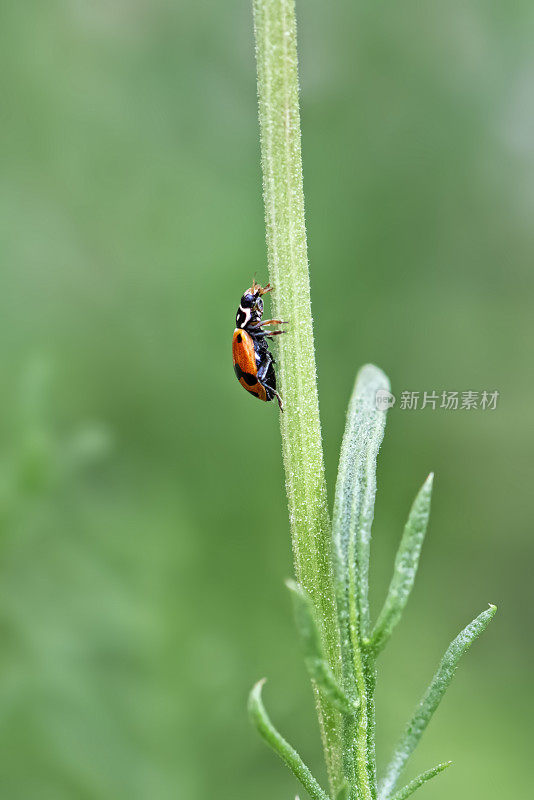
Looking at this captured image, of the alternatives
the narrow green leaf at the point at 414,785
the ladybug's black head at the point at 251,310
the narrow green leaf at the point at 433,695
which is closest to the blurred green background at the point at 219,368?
the ladybug's black head at the point at 251,310

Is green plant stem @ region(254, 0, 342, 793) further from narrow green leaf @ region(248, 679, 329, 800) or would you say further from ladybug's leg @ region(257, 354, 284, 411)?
ladybug's leg @ region(257, 354, 284, 411)

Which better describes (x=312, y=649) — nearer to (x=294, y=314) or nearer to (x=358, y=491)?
(x=358, y=491)

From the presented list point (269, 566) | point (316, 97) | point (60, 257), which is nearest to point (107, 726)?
point (269, 566)

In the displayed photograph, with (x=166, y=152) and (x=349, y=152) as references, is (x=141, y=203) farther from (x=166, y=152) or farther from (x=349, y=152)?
(x=349, y=152)

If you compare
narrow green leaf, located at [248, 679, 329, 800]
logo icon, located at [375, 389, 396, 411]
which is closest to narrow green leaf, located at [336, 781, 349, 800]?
narrow green leaf, located at [248, 679, 329, 800]

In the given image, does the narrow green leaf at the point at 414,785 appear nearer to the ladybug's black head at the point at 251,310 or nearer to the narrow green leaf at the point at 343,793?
the narrow green leaf at the point at 343,793
